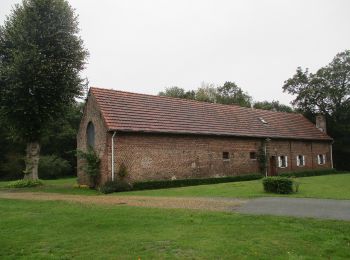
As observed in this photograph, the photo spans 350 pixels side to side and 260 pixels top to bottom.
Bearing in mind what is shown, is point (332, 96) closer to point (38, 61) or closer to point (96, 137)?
point (96, 137)

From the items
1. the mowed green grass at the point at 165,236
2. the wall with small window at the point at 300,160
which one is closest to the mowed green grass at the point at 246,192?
the mowed green grass at the point at 165,236

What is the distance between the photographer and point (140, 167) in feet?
79.1

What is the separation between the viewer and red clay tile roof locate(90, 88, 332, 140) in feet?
81.1

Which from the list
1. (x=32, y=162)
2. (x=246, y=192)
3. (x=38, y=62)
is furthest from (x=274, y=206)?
(x=32, y=162)

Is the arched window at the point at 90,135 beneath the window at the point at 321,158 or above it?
above

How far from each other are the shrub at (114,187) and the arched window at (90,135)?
4768 millimetres

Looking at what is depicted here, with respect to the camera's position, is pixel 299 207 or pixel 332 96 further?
pixel 332 96

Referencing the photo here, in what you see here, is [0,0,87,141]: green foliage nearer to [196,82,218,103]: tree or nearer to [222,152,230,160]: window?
[222,152,230,160]: window

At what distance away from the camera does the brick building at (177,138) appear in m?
23.7

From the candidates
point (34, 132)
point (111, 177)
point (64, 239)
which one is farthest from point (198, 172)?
point (64, 239)

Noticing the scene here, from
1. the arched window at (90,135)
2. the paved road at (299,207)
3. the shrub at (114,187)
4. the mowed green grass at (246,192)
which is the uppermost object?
the arched window at (90,135)

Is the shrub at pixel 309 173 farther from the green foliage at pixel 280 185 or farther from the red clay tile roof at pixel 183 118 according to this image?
the green foliage at pixel 280 185

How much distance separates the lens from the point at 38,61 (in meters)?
24.0

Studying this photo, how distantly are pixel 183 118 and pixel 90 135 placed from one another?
7175 millimetres
